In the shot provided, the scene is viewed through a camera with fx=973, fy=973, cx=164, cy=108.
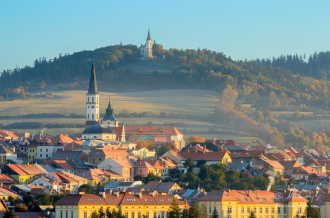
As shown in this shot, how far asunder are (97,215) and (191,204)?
11.6 m

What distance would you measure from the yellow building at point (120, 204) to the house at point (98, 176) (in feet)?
50.4

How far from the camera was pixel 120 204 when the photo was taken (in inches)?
2832

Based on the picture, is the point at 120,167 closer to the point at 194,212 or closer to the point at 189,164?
the point at 189,164

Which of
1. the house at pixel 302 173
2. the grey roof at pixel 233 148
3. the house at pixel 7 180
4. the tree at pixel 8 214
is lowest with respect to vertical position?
the house at pixel 302 173

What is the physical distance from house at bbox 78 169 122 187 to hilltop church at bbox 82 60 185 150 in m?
27.7

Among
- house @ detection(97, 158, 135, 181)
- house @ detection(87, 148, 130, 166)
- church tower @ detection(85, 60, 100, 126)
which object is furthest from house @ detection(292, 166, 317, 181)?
church tower @ detection(85, 60, 100, 126)

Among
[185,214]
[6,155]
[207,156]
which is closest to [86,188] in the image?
[185,214]

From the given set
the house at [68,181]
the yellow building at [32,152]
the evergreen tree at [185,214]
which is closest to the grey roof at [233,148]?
the yellow building at [32,152]

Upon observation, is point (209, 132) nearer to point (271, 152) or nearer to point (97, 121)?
point (97, 121)

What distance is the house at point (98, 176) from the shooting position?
9094 centimetres

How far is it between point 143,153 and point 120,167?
16379 mm

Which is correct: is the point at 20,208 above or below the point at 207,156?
below

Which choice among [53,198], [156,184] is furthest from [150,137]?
[53,198]

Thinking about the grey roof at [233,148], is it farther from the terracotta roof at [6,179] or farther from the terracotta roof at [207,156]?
the terracotta roof at [6,179]
